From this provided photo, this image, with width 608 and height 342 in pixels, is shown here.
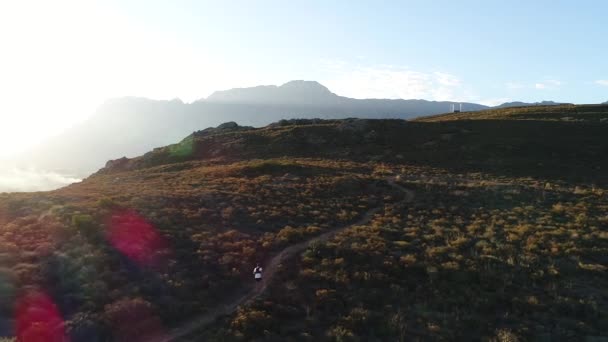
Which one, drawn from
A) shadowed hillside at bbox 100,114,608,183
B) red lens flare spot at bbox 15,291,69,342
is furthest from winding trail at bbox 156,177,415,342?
shadowed hillside at bbox 100,114,608,183

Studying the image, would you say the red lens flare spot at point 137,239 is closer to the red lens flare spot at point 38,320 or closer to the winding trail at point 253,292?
the red lens flare spot at point 38,320

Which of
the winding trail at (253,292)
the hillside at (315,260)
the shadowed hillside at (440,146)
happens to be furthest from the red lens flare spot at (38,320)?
the shadowed hillside at (440,146)

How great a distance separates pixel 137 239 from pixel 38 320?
8162 mm

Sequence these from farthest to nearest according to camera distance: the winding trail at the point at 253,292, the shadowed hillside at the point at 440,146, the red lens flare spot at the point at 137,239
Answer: the shadowed hillside at the point at 440,146
the red lens flare spot at the point at 137,239
the winding trail at the point at 253,292

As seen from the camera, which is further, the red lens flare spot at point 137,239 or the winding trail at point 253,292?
the red lens flare spot at point 137,239

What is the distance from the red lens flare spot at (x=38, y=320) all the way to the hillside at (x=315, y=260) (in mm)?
76

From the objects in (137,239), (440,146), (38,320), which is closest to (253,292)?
(38,320)

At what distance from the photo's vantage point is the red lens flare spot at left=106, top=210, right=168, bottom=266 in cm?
2164

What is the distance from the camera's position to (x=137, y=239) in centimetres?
2364

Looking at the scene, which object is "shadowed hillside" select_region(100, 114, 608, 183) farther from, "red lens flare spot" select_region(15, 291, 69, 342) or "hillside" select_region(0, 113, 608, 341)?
"red lens flare spot" select_region(15, 291, 69, 342)

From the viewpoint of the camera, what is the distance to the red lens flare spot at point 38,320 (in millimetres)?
14623

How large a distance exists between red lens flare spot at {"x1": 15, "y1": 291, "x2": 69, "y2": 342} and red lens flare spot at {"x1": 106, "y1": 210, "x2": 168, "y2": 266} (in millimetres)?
4587

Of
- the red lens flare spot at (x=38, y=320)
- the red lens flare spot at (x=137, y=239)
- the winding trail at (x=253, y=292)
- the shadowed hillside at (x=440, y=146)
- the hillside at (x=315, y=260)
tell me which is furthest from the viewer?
the shadowed hillside at (x=440, y=146)

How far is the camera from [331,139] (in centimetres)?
7506
